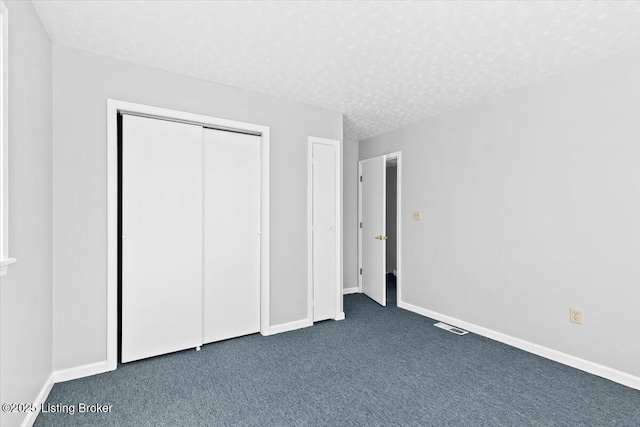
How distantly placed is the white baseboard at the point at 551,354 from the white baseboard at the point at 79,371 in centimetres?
347

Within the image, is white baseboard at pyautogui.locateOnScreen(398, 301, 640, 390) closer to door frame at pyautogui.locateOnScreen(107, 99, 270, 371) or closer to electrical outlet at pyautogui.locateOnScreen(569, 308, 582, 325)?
electrical outlet at pyautogui.locateOnScreen(569, 308, 582, 325)

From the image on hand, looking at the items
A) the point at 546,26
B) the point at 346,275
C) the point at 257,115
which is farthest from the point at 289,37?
the point at 346,275

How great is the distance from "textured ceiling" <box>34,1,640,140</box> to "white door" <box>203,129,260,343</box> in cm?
Answer: 65

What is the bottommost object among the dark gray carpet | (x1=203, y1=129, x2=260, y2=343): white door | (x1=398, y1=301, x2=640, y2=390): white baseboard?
the dark gray carpet

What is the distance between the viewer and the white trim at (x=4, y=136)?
1.58 meters

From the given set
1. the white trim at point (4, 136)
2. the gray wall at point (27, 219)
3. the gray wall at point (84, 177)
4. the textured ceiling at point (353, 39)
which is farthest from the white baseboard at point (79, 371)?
the textured ceiling at point (353, 39)

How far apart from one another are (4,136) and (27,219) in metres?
0.57

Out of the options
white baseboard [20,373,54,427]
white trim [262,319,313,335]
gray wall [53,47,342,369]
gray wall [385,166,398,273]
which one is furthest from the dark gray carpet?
gray wall [385,166,398,273]

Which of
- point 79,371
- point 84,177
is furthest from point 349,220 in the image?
point 79,371

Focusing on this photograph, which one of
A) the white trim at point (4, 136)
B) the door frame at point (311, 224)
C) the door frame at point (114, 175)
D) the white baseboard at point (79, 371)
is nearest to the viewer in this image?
the white trim at point (4, 136)

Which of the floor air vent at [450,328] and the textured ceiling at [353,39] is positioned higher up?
the textured ceiling at [353,39]

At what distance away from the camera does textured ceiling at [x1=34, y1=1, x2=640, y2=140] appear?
6.85ft

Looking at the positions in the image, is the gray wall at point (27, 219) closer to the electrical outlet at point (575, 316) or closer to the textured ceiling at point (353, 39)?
the textured ceiling at point (353, 39)

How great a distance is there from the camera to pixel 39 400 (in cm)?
215
